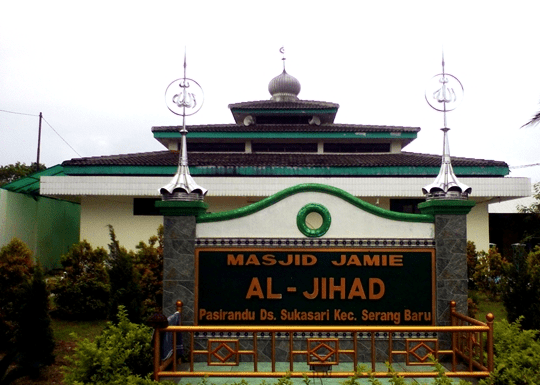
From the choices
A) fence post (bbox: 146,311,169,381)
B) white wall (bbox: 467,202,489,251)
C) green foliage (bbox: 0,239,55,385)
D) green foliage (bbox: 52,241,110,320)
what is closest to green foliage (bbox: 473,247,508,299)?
white wall (bbox: 467,202,489,251)

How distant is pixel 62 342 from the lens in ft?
34.4

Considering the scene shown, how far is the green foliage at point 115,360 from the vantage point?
6316mm

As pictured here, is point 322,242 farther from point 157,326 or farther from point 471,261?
point 471,261

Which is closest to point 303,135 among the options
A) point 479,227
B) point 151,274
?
point 479,227

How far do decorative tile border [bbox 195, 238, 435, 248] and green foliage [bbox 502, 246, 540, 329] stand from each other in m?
2.58

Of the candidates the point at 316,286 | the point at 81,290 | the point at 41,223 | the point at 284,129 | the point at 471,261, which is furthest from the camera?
the point at 41,223

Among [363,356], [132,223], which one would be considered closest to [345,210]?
[363,356]

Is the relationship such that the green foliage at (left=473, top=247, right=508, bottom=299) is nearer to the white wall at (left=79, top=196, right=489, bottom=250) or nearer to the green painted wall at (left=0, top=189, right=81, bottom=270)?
the white wall at (left=79, top=196, right=489, bottom=250)

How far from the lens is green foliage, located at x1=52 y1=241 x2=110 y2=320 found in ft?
40.2

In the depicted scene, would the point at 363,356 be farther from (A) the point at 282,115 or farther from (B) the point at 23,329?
(A) the point at 282,115

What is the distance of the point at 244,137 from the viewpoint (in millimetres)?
19812

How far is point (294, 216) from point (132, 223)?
11.0 m

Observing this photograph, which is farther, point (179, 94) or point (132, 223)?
point (132, 223)

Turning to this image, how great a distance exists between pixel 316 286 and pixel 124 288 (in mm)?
3286
